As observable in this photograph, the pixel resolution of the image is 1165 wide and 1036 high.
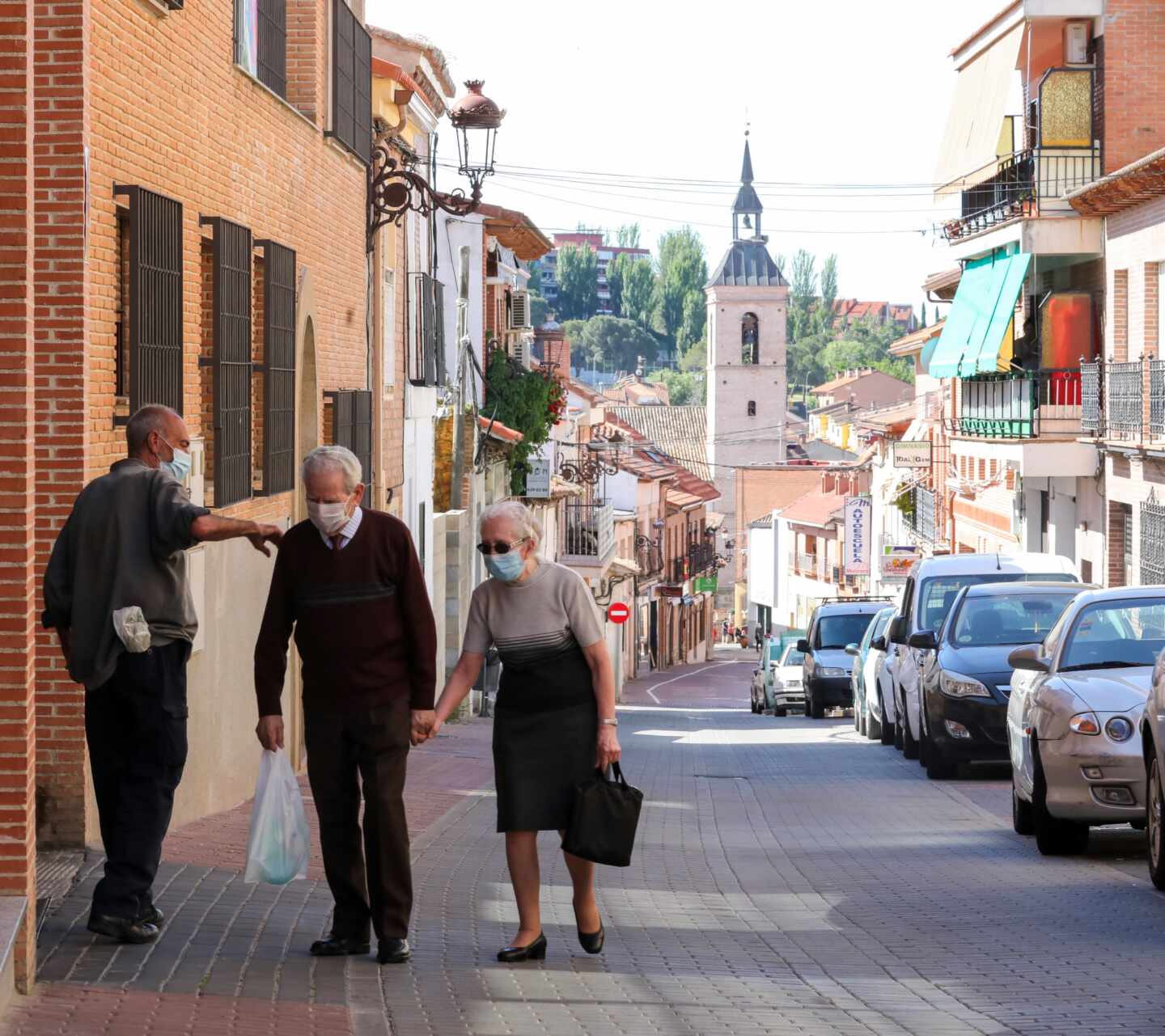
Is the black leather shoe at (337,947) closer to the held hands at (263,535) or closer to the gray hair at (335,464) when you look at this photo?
the held hands at (263,535)

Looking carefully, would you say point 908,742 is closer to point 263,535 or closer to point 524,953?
point 524,953

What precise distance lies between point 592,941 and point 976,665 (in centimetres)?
1035

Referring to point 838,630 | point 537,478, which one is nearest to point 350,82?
point 838,630

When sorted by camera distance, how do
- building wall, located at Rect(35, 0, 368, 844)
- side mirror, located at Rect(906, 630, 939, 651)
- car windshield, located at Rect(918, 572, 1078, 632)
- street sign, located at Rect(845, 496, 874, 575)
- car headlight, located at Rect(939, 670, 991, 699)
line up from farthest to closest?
street sign, located at Rect(845, 496, 874, 575) < car windshield, located at Rect(918, 572, 1078, 632) < side mirror, located at Rect(906, 630, 939, 651) < car headlight, located at Rect(939, 670, 991, 699) < building wall, located at Rect(35, 0, 368, 844)

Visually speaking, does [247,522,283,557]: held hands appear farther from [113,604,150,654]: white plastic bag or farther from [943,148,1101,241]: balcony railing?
[943,148,1101,241]: balcony railing

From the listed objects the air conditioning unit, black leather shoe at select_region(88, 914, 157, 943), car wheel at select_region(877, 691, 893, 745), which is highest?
the air conditioning unit

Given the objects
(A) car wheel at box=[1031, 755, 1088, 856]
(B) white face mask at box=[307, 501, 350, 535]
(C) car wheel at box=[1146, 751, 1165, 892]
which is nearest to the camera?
(B) white face mask at box=[307, 501, 350, 535]

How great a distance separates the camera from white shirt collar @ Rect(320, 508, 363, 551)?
7613 mm

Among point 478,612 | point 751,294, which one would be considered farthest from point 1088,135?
point 751,294

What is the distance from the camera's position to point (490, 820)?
46.1 feet

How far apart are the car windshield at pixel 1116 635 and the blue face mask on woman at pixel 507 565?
5.99 m

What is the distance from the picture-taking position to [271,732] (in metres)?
7.69

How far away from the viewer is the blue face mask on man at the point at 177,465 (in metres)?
7.79

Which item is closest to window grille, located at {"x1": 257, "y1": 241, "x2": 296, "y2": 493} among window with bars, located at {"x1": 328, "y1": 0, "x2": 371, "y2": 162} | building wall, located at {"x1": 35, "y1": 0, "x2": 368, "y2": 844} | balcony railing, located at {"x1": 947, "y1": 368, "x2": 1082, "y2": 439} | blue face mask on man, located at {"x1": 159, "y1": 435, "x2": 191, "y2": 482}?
building wall, located at {"x1": 35, "y1": 0, "x2": 368, "y2": 844}
